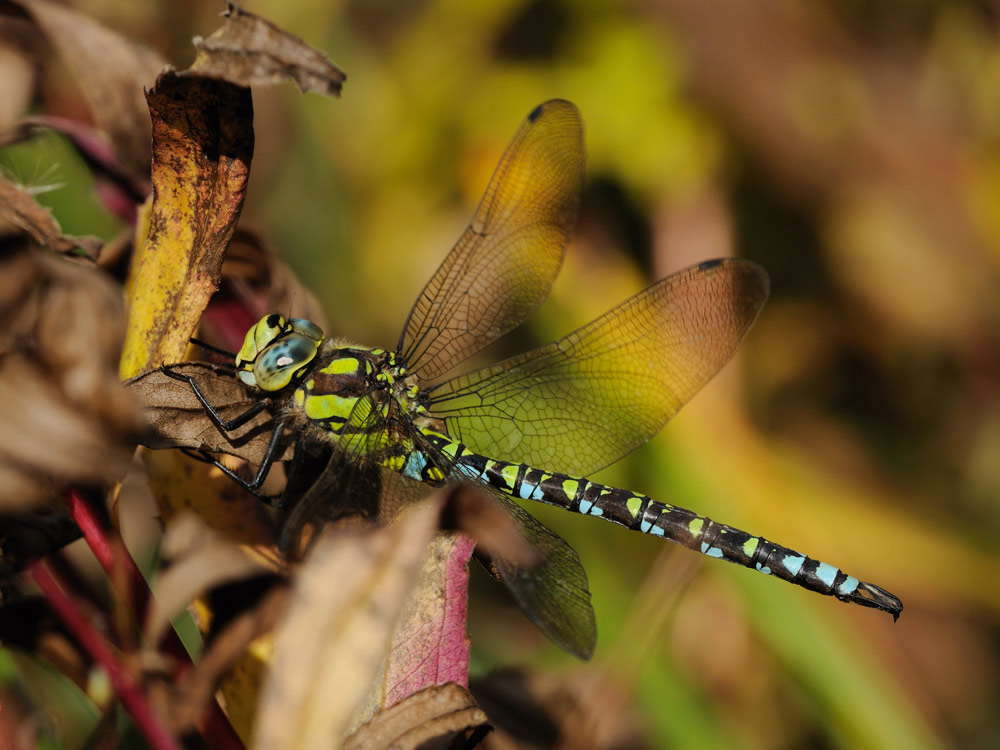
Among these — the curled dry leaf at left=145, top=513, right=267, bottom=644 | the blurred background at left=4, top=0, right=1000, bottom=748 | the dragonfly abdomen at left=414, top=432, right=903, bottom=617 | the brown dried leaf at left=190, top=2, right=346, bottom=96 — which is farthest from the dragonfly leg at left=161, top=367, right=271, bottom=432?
the blurred background at left=4, top=0, right=1000, bottom=748

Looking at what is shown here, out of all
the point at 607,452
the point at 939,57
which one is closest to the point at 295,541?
the point at 607,452

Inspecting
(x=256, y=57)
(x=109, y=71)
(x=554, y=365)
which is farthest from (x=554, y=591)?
(x=109, y=71)

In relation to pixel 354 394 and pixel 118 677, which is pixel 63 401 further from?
pixel 354 394

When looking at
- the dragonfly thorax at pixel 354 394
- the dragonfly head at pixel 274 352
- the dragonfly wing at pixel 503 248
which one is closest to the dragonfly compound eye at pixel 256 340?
the dragonfly head at pixel 274 352

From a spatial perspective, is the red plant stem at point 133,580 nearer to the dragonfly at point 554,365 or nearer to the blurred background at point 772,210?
the dragonfly at point 554,365

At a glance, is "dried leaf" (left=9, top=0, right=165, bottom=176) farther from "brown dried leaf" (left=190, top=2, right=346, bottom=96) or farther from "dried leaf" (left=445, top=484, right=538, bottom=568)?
"dried leaf" (left=445, top=484, right=538, bottom=568)
